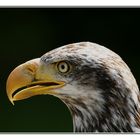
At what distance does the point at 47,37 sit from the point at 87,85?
1.55 feet

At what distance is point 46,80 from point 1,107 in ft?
1.40

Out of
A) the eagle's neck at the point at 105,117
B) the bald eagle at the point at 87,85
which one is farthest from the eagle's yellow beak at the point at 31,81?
the eagle's neck at the point at 105,117

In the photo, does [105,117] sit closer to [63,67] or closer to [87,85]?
[87,85]

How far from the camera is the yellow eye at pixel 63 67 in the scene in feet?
7.93

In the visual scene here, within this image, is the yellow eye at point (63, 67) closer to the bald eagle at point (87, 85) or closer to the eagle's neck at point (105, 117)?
the bald eagle at point (87, 85)

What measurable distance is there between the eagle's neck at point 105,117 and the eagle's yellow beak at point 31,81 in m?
0.15

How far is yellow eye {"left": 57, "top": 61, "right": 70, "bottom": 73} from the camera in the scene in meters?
2.42

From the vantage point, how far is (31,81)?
96.9 inches

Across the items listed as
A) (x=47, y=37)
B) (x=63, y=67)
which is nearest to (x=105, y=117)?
(x=63, y=67)

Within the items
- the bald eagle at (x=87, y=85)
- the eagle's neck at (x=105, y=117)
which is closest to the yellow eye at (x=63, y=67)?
the bald eagle at (x=87, y=85)

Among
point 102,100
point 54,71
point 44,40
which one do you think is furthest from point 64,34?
point 102,100

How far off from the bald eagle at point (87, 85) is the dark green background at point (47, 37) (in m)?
0.17

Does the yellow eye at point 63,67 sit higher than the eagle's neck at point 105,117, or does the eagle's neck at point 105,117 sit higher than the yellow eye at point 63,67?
the yellow eye at point 63,67

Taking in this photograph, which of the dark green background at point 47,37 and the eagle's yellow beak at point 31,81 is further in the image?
the dark green background at point 47,37
